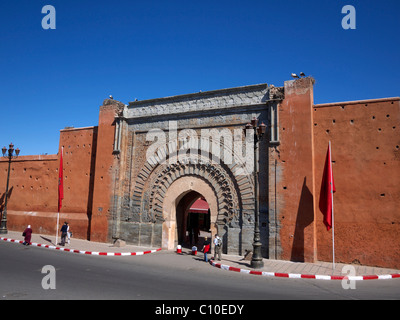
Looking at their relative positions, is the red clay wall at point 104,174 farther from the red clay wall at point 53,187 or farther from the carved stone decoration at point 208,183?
the carved stone decoration at point 208,183

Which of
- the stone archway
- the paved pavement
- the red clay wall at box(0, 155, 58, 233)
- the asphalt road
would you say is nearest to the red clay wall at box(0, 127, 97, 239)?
the red clay wall at box(0, 155, 58, 233)

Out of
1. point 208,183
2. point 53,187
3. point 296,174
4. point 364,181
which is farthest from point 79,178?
point 364,181

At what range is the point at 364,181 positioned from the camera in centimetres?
921

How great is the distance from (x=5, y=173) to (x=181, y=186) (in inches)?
454

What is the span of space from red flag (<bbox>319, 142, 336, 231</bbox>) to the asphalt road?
2.07 meters

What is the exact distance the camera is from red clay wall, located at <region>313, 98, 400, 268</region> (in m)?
8.85

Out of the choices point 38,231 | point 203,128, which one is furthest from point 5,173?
point 203,128

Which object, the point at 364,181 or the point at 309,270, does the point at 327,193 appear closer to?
the point at 364,181

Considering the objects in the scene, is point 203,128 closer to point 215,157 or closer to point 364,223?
point 215,157

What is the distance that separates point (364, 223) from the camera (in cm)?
907

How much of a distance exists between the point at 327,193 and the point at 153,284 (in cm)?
575

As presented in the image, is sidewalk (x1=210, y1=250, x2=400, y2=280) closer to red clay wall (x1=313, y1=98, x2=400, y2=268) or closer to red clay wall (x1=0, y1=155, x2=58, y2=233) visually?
red clay wall (x1=313, y1=98, x2=400, y2=268)

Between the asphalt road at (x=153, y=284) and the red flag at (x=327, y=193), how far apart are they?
2069 mm

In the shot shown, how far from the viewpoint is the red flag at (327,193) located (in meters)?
8.85
